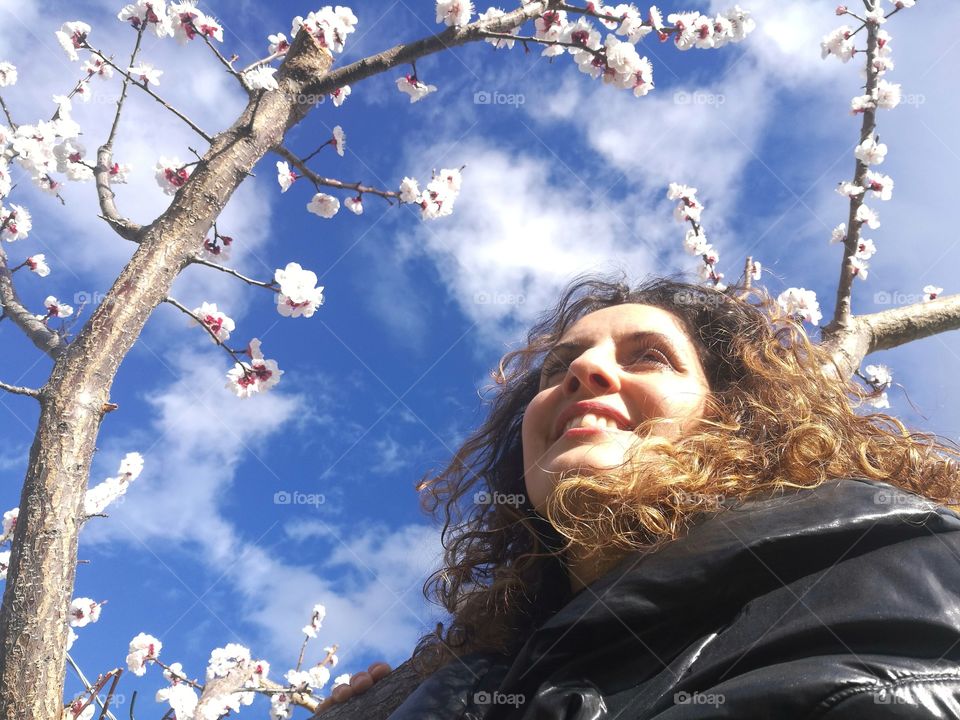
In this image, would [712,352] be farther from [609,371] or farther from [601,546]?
[601,546]

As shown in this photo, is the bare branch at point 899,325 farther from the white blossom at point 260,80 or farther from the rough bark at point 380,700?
the white blossom at point 260,80

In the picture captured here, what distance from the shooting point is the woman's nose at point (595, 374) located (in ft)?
4.95

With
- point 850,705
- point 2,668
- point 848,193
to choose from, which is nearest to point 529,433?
point 850,705

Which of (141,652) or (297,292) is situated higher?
(297,292)

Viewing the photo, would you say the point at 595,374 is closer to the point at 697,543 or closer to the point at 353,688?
the point at 697,543

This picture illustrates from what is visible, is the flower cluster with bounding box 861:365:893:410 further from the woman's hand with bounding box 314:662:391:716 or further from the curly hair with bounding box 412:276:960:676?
the woman's hand with bounding box 314:662:391:716

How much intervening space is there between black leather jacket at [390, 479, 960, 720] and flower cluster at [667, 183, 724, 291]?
2941mm

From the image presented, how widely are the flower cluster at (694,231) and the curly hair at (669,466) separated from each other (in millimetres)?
1987

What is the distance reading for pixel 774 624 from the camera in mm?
911

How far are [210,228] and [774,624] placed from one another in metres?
2.10

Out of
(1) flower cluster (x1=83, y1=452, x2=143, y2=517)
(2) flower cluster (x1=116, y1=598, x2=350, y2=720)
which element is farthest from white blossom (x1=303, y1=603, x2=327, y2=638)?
(1) flower cluster (x1=83, y1=452, x2=143, y2=517)

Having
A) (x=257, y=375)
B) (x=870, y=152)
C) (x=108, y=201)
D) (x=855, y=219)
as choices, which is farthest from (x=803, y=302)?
(x=108, y=201)

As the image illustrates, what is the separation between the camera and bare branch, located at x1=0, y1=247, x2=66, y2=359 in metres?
2.24

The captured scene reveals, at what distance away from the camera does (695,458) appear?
1.32m
